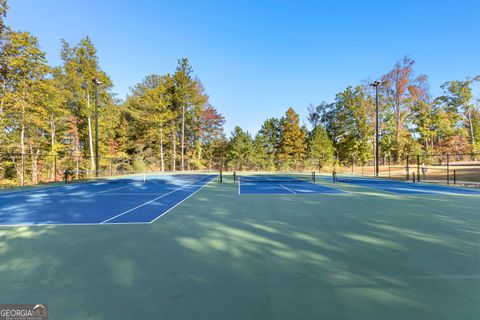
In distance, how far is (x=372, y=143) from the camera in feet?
95.1

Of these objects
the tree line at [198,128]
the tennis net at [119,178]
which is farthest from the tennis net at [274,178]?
the tree line at [198,128]

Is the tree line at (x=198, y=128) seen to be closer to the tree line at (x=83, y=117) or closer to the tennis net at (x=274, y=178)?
the tree line at (x=83, y=117)

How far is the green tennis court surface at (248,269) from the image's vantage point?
1812mm

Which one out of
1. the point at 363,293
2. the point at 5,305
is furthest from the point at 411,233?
the point at 5,305

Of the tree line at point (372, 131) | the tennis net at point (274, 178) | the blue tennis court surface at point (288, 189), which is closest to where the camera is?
the blue tennis court surface at point (288, 189)

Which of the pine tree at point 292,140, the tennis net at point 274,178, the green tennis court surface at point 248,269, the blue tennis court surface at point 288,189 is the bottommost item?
the tennis net at point 274,178

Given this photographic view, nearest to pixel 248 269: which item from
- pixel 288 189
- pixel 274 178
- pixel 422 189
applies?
pixel 288 189

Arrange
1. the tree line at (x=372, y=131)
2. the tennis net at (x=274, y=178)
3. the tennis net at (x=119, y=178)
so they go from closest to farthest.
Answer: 1. the tennis net at (x=119, y=178)
2. the tennis net at (x=274, y=178)
3. the tree line at (x=372, y=131)

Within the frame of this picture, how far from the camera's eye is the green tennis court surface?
71.4 inches

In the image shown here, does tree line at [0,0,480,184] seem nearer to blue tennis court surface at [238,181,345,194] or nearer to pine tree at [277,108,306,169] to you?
pine tree at [277,108,306,169]

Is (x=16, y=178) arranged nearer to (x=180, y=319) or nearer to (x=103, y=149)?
(x=103, y=149)

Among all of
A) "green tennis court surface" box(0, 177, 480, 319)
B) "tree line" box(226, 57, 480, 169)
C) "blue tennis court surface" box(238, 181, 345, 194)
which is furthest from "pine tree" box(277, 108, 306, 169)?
"green tennis court surface" box(0, 177, 480, 319)

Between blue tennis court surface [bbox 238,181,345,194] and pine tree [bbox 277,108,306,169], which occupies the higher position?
pine tree [bbox 277,108,306,169]

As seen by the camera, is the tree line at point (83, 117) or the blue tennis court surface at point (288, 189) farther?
the tree line at point (83, 117)
